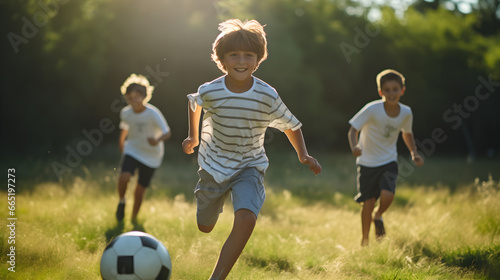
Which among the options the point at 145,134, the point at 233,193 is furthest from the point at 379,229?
the point at 145,134

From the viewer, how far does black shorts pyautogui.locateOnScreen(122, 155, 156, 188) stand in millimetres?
7270

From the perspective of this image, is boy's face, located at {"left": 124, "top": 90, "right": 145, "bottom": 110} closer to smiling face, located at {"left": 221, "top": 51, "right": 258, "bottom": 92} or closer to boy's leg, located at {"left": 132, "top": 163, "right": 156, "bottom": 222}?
boy's leg, located at {"left": 132, "top": 163, "right": 156, "bottom": 222}

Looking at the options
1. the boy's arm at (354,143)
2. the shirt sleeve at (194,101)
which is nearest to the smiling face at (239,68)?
the shirt sleeve at (194,101)

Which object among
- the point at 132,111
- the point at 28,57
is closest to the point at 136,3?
the point at 28,57

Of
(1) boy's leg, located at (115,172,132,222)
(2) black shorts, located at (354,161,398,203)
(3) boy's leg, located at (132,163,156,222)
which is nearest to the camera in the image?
(2) black shorts, located at (354,161,398,203)

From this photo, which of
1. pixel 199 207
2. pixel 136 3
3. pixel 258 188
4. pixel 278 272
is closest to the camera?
pixel 258 188

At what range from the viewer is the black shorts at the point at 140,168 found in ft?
23.9

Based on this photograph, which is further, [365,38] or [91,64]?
[365,38]

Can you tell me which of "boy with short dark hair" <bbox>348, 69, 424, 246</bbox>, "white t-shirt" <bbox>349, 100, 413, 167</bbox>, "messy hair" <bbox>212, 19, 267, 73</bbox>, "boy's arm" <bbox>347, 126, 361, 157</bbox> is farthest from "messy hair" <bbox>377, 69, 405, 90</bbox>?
"messy hair" <bbox>212, 19, 267, 73</bbox>

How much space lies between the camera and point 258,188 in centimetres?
407

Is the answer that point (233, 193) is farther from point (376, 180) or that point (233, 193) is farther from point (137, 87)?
point (137, 87)

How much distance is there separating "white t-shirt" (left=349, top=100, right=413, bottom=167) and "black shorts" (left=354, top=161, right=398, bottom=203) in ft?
0.21

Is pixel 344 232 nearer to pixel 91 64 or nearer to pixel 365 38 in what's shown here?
pixel 91 64

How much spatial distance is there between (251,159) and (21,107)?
39.6ft
